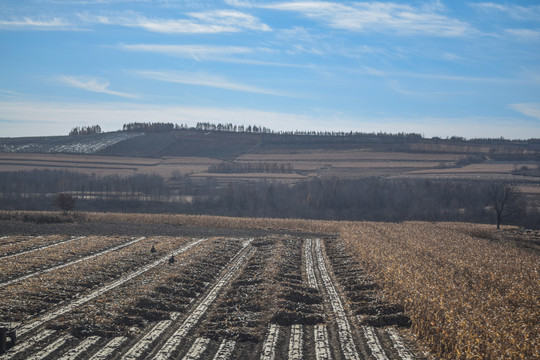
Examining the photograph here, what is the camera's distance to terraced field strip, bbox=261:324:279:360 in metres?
11.8

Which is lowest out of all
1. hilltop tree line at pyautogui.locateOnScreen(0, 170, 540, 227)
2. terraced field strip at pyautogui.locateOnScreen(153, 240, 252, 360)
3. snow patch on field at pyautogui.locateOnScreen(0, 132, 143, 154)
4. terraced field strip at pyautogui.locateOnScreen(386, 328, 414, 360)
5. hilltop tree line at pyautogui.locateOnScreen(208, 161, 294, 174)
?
hilltop tree line at pyautogui.locateOnScreen(0, 170, 540, 227)

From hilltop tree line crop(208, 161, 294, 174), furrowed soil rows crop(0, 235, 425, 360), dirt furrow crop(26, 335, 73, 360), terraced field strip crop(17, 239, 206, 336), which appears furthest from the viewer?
hilltop tree line crop(208, 161, 294, 174)

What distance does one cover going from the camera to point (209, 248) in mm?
30531

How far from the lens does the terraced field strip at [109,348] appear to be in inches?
446

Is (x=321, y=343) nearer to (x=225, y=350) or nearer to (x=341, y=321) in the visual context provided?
(x=341, y=321)

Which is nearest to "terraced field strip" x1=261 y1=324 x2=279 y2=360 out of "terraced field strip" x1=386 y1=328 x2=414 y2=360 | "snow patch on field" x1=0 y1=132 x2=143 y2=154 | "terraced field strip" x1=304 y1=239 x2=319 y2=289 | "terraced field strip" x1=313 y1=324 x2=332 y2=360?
"terraced field strip" x1=313 y1=324 x2=332 y2=360

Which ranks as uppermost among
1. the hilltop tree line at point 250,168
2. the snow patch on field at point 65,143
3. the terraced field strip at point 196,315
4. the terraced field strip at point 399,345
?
the snow patch on field at point 65,143

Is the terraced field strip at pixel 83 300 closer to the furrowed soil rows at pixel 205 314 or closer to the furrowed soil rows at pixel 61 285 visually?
the furrowed soil rows at pixel 205 314

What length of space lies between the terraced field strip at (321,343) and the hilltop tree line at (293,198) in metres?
55.8

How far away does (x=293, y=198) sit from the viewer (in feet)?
275

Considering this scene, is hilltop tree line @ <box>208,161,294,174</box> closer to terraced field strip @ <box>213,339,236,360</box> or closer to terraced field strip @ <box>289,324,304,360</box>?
terraced field strip @ <box>289,324,304,360</box>

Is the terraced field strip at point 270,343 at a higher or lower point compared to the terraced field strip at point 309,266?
higher

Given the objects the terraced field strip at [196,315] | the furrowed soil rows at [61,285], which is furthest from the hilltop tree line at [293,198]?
the terraced field strip at [196,315]

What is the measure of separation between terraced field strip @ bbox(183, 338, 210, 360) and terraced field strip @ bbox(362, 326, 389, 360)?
4251 mm
